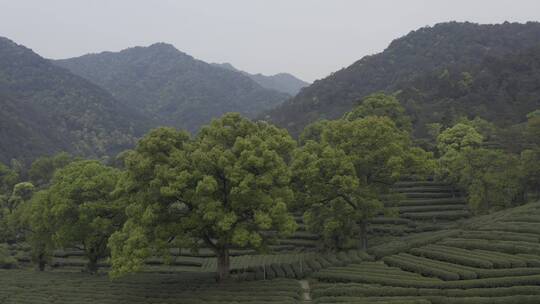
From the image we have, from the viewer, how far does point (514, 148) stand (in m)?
68.0

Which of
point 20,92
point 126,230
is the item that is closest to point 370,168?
point 126,230

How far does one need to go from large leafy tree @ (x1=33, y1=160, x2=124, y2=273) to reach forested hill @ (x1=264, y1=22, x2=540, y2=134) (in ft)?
338

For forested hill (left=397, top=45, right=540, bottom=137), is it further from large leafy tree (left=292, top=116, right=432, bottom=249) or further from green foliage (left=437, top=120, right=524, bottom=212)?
large leafy tree (left=292, top=116, right=432, bottom=249)

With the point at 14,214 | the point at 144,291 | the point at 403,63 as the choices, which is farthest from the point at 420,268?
the point at 403,63

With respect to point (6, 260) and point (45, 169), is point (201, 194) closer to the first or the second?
point (6, 260)

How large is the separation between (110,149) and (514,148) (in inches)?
5648

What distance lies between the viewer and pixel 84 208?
39.9 metres

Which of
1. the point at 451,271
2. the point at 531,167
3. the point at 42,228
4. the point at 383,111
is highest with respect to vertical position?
the point at 383,111

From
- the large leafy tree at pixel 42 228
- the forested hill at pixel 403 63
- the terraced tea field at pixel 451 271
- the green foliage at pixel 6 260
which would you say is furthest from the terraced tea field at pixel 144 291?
the forested hill at pixel 403 63

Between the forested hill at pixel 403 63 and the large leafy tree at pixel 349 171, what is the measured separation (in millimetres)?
98857

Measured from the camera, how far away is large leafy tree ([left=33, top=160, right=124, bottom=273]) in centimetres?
4028

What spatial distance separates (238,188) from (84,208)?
16.7 m

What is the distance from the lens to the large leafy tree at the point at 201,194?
100 feet

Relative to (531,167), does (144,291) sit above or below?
below
